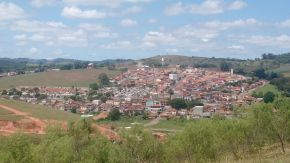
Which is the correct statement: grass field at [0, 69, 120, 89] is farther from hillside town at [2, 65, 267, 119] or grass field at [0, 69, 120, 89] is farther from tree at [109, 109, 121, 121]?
tree at [109, 109, 121, 121]

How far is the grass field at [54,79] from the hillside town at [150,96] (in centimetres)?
791

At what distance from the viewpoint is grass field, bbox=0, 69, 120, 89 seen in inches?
6909

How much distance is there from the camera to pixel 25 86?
169750 mm

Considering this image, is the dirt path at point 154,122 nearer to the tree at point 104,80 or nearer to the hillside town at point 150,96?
the hillside town at point 150,96

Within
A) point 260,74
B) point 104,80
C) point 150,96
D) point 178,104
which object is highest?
point 260,74

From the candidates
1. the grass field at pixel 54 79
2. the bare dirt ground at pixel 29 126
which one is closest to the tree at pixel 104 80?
the grass field at pixel 54 79

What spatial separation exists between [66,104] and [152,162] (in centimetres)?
9214

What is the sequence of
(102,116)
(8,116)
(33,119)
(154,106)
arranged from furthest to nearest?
(154,106), (102,116), (8,116), (33,119)

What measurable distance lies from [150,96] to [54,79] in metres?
48.6

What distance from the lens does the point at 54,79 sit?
186m

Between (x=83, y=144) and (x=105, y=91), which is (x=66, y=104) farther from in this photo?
(x=83, y=144)

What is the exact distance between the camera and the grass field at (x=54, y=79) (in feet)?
576

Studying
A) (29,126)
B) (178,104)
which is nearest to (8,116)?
(29,126)

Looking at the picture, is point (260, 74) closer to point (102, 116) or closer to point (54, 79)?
point (54, 79)
